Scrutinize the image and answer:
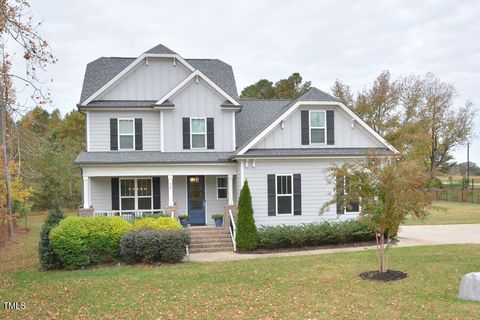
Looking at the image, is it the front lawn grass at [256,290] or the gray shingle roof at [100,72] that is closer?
the front lawn grass at [256,290]

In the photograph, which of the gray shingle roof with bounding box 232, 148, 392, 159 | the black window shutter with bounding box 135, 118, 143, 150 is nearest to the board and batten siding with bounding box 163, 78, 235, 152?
the black window shutter with bounding box 135, 118, 143, 150

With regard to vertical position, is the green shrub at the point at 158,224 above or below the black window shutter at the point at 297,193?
below

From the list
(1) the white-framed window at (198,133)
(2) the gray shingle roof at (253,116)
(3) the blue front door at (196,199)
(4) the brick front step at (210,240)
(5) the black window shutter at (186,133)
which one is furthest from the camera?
(2) the gray shingle roof at (253,116)

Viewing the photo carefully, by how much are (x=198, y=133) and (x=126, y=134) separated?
3.26 metres

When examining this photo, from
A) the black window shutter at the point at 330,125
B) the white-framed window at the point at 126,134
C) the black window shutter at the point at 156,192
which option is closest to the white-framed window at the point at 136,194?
the black window shutter at the point at 156,192

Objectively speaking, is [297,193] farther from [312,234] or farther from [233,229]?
[233,229]

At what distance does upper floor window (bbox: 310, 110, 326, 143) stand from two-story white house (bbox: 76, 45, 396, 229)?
4cm

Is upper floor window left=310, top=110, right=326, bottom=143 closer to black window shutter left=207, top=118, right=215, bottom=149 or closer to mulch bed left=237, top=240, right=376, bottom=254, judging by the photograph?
black window shutter left=207, top=118, right=215, bottom=149

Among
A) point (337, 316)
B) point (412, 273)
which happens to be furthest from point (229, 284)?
point (412, 273)

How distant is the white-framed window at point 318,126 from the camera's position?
1931 cm

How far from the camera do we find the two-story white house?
61.0ft

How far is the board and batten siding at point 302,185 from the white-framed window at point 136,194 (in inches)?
191

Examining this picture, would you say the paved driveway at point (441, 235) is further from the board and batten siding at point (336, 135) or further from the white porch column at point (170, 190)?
the white porch column at point (170, 190)

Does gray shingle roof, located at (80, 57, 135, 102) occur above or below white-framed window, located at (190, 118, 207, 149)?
above
